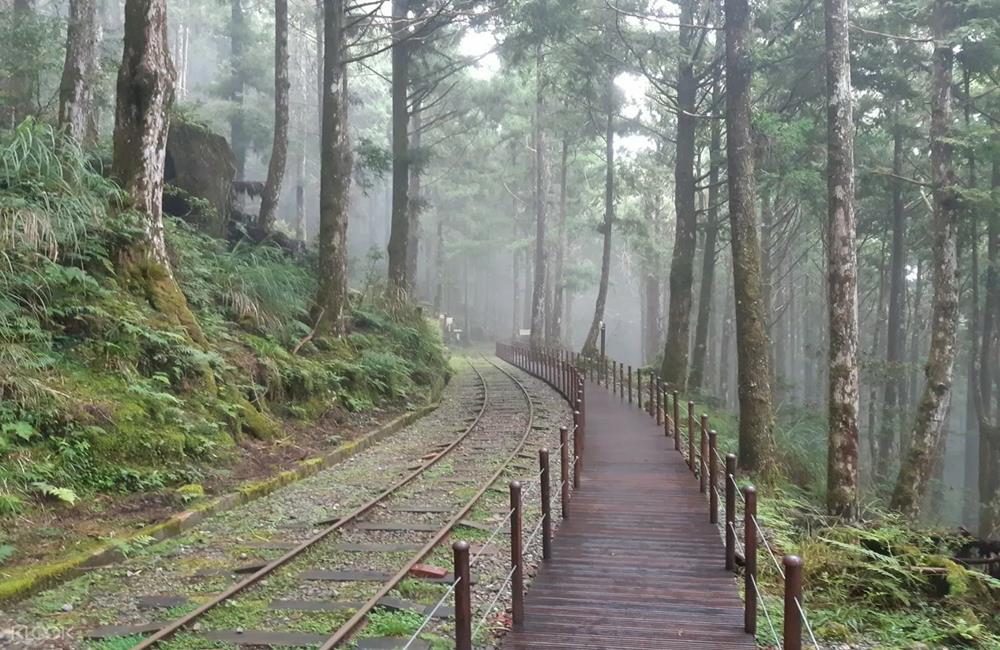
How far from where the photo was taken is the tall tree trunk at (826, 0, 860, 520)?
9961 mm

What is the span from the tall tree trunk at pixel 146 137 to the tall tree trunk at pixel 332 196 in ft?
15.5

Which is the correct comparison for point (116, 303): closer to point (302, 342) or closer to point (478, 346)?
point (302, 342)

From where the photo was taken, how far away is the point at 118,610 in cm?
541

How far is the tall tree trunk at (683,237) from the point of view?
1995cm

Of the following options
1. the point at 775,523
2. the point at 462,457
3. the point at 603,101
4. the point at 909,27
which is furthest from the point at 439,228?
the point at 775,523

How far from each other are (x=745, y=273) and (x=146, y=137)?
30.5ft

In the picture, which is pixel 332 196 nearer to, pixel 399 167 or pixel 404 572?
pixel 399 167

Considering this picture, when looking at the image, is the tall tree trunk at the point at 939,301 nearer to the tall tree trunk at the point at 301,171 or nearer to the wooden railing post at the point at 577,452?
the wooden railing post at the point at 577,452

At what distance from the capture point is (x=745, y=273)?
11.4m

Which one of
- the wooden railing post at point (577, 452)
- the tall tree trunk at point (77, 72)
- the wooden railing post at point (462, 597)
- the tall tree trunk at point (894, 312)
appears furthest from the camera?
the tall tree trunk at point (894, 312)

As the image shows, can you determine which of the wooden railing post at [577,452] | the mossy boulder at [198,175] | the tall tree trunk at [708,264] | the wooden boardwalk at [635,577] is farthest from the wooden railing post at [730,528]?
the tall tree trunk at [708,264]

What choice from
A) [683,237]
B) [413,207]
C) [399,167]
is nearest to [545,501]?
[683,237]

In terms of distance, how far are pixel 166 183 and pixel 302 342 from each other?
240 inches

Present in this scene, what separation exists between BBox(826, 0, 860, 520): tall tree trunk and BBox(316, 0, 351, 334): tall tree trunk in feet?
32.0
